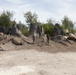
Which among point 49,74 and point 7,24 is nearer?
point 49,74

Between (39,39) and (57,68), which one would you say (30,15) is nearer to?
(39,39)

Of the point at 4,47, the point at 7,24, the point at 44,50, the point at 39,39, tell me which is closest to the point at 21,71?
the point at 44,50

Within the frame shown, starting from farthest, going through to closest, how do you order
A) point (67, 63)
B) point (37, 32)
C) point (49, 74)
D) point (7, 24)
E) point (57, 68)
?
point (7, 24) → point (37, 32) → point (67, 63) → point (57, 68) → point (49, 74)

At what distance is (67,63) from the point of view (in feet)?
55.5

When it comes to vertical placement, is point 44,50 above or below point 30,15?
below

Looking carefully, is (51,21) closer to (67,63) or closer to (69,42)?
(69,42)

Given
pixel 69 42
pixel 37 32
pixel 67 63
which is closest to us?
pixel 67 63

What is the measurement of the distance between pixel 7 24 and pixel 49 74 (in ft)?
162

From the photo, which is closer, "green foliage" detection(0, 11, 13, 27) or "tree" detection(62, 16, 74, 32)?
"green foliage" detection(0, 11, 13, 27)

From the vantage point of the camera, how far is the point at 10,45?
89.9 ft

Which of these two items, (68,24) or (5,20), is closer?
(5,20)

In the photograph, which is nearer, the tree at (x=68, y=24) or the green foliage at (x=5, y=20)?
the green foliage at (x=5, y=20)

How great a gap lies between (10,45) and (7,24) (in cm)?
3524

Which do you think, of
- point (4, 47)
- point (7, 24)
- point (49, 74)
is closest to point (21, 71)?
point (49, 74)
